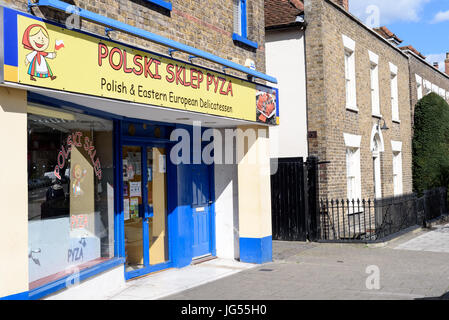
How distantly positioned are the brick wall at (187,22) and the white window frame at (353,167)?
501 centimetres

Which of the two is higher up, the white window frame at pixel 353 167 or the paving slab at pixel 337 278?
the white window frame at pixel 353 167

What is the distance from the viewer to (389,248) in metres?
11.7

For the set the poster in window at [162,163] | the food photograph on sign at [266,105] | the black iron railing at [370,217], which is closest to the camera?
the poster in window at [162,163]

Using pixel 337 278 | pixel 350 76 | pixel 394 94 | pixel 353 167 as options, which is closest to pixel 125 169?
pixel 337 278

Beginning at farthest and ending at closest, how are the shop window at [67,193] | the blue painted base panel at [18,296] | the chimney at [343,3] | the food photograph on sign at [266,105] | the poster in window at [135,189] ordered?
the chimney at [343,3]
the food photograph on sign at [266,105]
the poster in window at [135,189]
the shop window at [67,193]
the blue painted base panel at [18,296]

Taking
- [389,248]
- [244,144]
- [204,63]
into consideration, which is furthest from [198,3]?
[389,248]

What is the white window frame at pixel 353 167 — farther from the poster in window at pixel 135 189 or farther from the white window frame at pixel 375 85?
the poster in window at pixel 135 189

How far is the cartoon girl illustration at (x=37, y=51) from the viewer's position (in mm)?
5086

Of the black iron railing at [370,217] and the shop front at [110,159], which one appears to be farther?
the black iron railing at [370,217]

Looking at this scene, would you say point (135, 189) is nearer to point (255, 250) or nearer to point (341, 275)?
point (255, 250)

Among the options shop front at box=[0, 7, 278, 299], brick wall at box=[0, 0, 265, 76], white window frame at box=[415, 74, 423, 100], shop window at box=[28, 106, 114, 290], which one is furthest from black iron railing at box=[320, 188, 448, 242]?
shop window at box=[28, 106, 114, 290]

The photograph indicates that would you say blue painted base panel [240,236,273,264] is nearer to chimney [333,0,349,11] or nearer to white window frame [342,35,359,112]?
white window frame [342,35,359,112]

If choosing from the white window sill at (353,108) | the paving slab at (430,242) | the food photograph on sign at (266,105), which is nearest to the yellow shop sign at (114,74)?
the food photograph on sign at (266,105)

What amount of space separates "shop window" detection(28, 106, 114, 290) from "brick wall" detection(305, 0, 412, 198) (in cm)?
696
